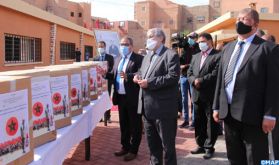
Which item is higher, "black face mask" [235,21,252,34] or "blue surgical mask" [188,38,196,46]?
"blue surgical mask" [188,38,196,46]

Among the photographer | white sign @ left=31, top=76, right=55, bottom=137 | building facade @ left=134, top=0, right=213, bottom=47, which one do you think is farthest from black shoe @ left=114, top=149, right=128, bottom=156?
building facade @ left=134, top=0, right=213, bottom=47

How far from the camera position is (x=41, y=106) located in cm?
281

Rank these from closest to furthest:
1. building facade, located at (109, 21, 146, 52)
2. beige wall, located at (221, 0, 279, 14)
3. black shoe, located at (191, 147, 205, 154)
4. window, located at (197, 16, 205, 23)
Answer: black shoe, located at (191, 147, 205, 154) < beige wall, located at (221, 0, 279, 14) < building facade, located at (109, 21, 146, 52) < window, located at (197, 16, 205, 23)

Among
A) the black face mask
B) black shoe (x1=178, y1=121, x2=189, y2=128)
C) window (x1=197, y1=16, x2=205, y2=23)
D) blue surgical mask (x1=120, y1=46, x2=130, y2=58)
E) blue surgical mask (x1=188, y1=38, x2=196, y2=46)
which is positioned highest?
window (x1=197, y1=16, x2=205, y2=23)

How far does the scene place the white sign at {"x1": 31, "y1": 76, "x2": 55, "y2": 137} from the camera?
2.72 m

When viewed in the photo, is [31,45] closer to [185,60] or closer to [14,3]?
[14,3]

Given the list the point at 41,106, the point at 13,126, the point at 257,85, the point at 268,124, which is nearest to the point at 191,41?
the point at 257,85

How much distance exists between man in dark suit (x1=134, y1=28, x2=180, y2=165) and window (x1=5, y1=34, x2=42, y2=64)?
9.21 metres

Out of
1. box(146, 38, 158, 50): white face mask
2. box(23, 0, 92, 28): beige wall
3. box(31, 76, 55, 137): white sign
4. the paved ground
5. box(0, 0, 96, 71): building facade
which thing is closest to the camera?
box(31, 76, 55, 137): white sign

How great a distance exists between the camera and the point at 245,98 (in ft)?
9.90

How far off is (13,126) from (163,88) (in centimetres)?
197

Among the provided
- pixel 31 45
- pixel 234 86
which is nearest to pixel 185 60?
pixel 234 86

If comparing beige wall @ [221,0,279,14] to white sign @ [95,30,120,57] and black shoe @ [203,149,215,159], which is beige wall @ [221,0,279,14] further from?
black shoe @ [203,149,215,159]

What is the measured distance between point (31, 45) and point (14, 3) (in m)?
3.57
